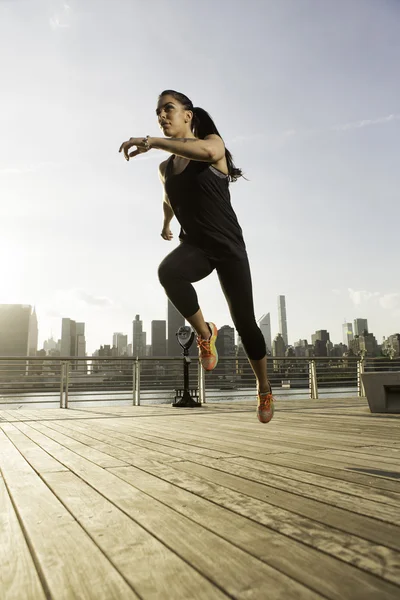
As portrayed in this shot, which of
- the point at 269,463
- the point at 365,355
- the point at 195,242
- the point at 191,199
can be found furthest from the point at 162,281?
the point at 365,355

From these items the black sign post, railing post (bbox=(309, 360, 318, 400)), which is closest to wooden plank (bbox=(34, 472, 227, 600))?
the black sign post

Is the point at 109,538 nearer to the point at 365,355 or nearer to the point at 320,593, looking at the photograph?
the point at 320,593

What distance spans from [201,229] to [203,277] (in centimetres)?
22

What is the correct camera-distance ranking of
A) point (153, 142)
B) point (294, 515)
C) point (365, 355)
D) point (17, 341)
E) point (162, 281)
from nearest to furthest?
point (294, 515) < point (153, 142) < point (162, 281) < point (365, 355) < point (17, 341)

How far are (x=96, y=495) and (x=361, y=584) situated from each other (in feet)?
2.56

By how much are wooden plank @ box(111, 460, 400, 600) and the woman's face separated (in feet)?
5.24

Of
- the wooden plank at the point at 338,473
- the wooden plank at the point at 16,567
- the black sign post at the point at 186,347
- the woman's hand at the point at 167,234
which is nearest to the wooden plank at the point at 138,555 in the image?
the wooden plank at the point at 16,567

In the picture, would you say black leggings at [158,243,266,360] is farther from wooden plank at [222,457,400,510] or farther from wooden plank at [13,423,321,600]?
wooden plank at [13,423,321,600]

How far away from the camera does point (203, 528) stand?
88 cm

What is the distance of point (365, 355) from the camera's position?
974 centimetres

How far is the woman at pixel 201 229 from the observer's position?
202 centimetres

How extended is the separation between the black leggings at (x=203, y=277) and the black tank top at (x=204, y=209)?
0.05 metres

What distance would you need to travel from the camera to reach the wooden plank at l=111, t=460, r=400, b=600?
624mm

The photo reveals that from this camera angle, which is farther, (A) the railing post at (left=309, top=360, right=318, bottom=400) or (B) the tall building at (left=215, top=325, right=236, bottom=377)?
(A) the railing post at (left=309, top=360, right=318, bottom=400)
